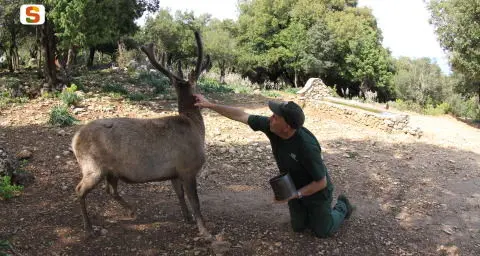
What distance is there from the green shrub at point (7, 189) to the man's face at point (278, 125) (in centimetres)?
341

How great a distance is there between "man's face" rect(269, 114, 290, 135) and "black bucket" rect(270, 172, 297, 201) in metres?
0.45

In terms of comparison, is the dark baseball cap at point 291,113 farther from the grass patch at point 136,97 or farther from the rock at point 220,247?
the grass patch at point 136,97

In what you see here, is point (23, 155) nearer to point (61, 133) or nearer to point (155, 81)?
point (61, 133)

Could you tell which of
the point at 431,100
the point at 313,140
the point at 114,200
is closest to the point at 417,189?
the point at 313,140

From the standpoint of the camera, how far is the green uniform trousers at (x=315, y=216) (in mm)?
4637

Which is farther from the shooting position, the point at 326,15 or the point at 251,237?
the point at 326,15

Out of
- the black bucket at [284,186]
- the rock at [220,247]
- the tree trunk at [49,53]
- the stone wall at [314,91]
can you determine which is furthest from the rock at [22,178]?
the stone wall at [314,91]

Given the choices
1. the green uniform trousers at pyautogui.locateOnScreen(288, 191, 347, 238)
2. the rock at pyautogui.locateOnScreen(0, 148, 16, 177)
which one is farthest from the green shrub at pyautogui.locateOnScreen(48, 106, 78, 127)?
the green uniform trousers at pyautogui.locateOnScreen(288, 191, 347, 238)

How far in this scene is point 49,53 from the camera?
44.6 ft

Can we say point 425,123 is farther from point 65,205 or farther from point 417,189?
point 65,205

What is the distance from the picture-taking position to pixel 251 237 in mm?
4797

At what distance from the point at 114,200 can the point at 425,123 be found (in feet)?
44.8

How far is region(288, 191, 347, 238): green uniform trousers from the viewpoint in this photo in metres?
4.64

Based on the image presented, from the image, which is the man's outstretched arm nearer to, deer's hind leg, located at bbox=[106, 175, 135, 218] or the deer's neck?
the deer's neck
